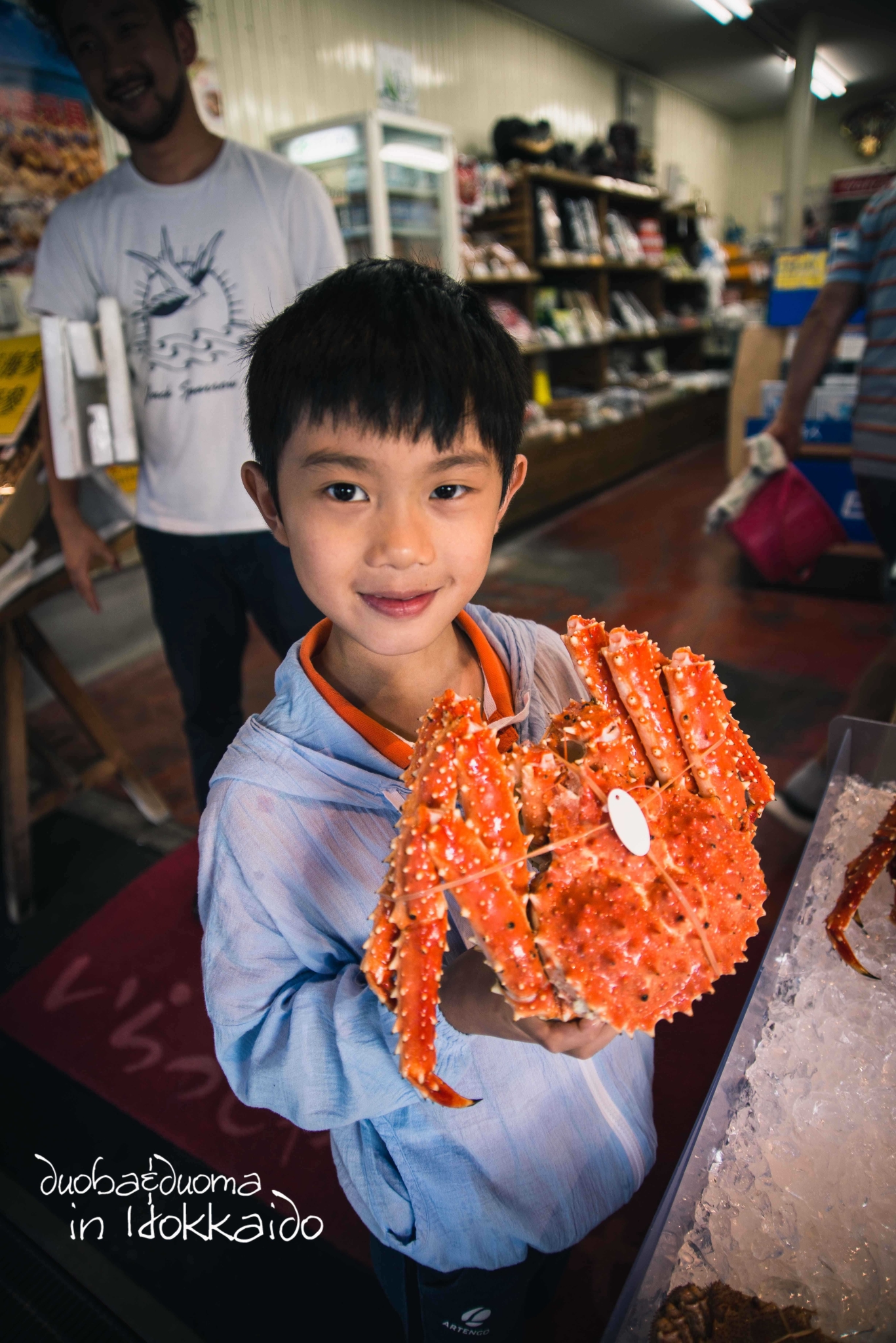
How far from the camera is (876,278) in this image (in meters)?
1.91

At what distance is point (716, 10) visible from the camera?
4914mm

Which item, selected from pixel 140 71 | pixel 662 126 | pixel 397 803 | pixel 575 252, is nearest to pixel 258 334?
pixel 397 803

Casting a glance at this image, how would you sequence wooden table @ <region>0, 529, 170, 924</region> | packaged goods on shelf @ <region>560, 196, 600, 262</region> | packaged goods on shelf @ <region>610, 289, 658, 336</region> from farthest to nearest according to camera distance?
1. packaged goods on shelf @ <region>610, 289, 658, 336</region>
2. packaged goods on shelf @ <region>560, 196, 600, 262</region>
3. wooden table @ <region>0, 529, 170, 924</region>

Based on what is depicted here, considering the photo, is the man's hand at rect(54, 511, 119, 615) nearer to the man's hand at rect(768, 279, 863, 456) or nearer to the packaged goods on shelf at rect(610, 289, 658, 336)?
the man's hand at rect(768, 279, 863, 456)

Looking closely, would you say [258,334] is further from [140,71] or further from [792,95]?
[792,95]

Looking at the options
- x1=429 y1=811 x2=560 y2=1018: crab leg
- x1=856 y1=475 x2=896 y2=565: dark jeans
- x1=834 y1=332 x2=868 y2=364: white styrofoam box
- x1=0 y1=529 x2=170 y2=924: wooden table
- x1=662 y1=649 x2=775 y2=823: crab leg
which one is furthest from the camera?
x1=834 y1=332 x2=868 y2=364: white styrofoam box

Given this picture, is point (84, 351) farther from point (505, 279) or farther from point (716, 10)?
point (716, 10)

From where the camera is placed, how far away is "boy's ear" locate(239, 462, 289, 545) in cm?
81

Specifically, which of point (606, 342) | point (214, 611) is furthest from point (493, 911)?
point (606, 342)

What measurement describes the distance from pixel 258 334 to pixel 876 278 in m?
1.83

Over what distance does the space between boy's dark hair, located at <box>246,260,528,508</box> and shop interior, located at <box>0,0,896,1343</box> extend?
10cm

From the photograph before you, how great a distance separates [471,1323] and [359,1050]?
0.55 meters

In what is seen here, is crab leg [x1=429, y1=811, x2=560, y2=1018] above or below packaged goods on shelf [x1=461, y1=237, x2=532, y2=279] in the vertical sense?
below

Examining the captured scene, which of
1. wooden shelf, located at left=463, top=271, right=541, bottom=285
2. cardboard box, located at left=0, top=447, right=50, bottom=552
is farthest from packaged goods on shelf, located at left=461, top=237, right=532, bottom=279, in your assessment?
cardboard box, located at left=0, top=447, right=50, bottom=552
